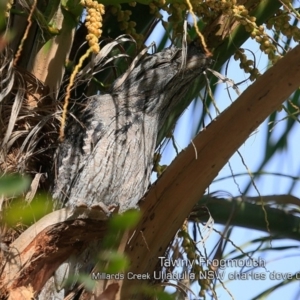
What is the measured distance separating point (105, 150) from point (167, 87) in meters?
0.25

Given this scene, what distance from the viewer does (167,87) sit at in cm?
159

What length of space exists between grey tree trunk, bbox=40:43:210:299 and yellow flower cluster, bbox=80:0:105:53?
17.4 inches

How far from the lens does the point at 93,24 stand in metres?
0.94

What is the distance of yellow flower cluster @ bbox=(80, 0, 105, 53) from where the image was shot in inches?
34.4

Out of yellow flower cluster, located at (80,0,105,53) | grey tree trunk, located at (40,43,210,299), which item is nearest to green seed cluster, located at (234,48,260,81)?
grey tree trunk, located at (40,43,210,299)

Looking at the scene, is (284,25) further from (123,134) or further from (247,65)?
(123,134)

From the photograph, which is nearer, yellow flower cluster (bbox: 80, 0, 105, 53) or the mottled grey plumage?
yellow flower cluster (bbox: 80, 0, 105, 53)

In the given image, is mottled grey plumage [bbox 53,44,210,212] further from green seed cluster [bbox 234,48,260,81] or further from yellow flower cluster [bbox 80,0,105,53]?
yellow flower cluster [bbox 80,0,105,53]

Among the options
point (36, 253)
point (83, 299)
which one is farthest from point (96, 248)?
point (36, 253)

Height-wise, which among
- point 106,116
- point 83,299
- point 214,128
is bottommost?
point 83,299

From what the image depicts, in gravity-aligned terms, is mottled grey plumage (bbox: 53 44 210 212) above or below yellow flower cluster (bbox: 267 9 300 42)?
below

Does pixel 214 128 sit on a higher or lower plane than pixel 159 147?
lower

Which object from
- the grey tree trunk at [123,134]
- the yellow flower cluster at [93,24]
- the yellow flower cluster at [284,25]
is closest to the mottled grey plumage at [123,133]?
the grey tree trunk at [123,134]

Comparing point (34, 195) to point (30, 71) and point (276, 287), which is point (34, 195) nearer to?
point (30, 71)
